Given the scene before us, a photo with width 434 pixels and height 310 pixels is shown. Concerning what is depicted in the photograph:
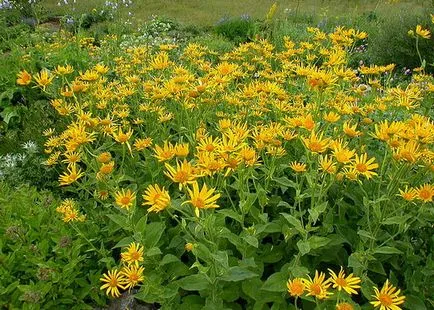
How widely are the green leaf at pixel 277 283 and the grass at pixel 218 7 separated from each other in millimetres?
10534

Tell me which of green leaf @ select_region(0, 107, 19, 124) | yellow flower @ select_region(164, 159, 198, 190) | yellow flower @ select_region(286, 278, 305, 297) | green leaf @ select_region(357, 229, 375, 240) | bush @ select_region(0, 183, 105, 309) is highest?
yellow flower @ select_region(164, 159, 198, 190)

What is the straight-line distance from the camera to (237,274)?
165cm

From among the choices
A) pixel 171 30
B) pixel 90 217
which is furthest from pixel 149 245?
pixel 171 30

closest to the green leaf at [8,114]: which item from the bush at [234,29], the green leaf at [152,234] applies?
the green leaf at [152,234]

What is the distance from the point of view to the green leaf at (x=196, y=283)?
5.43 ft

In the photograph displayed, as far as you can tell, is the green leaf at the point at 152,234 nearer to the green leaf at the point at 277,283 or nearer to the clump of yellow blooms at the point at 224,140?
the clump of yellow blooms at the point at 224,140

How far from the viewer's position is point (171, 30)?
373 inches

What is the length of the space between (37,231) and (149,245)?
649 mm

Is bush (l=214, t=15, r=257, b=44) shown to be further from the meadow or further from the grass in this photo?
the meadow

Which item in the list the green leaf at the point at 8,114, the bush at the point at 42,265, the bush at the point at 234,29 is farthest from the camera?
the bush at the point at 234,29

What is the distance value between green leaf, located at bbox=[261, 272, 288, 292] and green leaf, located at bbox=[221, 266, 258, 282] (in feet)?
0.21

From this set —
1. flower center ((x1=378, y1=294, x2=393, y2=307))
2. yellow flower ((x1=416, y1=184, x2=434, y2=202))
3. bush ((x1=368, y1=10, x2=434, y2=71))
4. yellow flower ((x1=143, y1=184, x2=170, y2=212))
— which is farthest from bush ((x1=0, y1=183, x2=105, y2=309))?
bush ((x1=368, y1=10, x2=434, y2=71))

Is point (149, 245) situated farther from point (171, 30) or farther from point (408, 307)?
point (171, 30)

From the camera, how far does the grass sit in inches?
490
